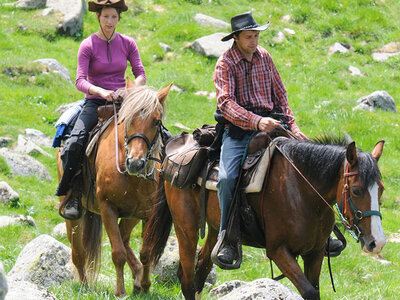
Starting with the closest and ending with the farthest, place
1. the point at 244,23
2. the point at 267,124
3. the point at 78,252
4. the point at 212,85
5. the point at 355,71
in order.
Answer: the point at 267,124 → the point at 244,23 → the point at 78,252 → the point at 212,85 → the point at 355,71

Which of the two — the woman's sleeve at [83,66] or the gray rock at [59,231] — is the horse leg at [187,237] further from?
the gray rock at [59,231]

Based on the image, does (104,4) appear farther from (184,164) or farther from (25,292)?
(25,292)

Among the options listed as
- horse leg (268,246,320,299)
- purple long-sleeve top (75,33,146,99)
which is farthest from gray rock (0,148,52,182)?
horse leg (268,246,320,299)

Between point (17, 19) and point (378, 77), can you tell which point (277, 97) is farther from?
point (17, 19)

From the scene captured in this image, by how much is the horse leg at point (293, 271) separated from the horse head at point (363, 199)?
0.61 m

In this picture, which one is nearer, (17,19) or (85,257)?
(85,257)

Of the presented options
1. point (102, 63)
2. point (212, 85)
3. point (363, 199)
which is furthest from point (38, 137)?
point (363, 199)

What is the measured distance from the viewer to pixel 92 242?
7.98 meters

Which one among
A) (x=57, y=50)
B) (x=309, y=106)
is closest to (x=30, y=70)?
(x=57, y=50)

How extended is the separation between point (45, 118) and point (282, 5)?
9522 millimetres

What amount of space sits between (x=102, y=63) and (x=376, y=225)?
408 centimetres

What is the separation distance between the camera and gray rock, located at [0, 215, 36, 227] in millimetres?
9719

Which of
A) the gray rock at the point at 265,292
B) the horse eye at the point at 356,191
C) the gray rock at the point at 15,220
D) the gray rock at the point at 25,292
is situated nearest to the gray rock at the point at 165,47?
the gray rock at the point at 15,220

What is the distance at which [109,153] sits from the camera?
7234mm
